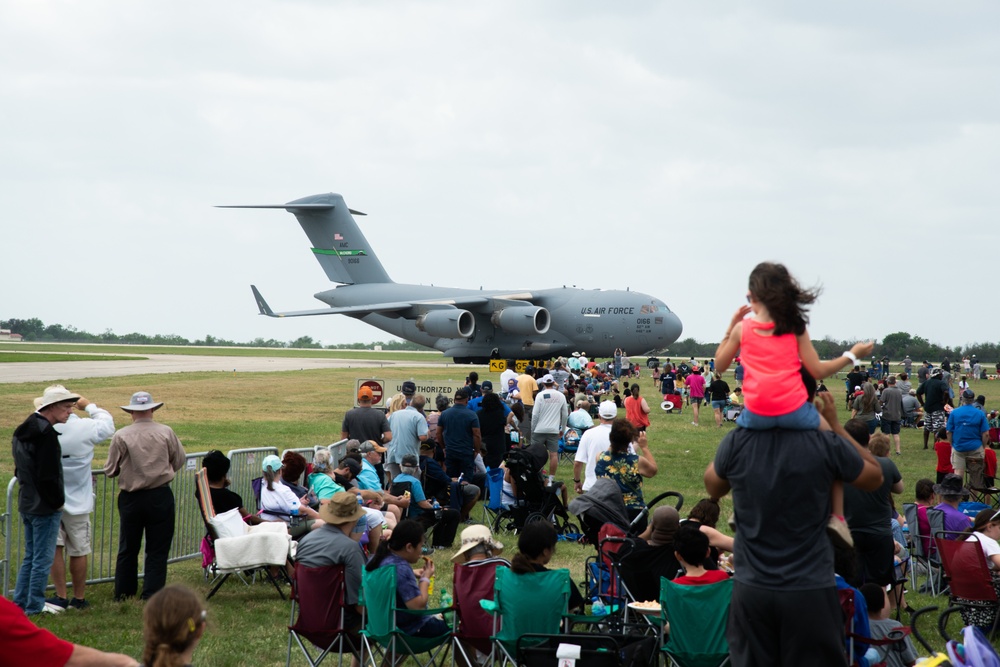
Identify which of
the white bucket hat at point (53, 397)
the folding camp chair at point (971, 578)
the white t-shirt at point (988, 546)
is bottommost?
the folding camp chair at point (971, 578)

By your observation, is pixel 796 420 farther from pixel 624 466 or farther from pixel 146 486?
pixel 146 486

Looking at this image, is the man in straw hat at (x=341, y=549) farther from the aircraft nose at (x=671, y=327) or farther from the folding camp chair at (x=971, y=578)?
the aircraft nose at (x=671, y=327)

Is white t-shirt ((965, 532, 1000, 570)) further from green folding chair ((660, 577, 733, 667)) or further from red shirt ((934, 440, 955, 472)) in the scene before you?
red shirt ((934, 440, 955, 472))

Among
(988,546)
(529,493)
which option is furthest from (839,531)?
(529,493)

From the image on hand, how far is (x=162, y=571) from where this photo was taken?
7.80 metres

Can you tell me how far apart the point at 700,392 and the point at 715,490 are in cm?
2008

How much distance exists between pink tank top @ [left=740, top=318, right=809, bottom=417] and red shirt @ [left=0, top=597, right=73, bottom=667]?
2.36 meters

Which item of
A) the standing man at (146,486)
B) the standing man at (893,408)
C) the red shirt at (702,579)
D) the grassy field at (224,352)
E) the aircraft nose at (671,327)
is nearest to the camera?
the red shirt at (702,579)

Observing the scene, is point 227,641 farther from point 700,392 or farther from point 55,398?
point 700,392

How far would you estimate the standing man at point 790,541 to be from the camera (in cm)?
349

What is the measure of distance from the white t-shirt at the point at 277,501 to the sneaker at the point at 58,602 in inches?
69.8

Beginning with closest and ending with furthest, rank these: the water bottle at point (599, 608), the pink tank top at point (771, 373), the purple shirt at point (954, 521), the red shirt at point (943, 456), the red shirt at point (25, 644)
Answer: the red shirt at point (25, 644) → the pink tank top at point (771, 373) → the water bottle at point (599, 608) → the purple shirt at point (954, 521) → the red shirt at point (943, 456)

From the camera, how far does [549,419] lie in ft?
45.5

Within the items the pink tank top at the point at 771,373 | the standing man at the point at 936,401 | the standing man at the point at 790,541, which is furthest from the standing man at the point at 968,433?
the pink tank top at the point at 771,373
